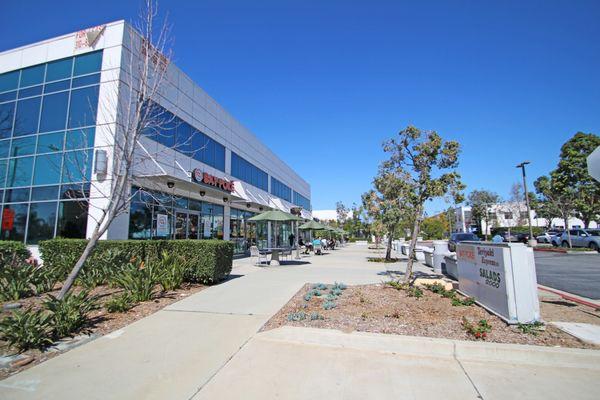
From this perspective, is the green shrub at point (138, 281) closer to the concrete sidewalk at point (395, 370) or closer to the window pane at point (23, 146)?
the concrete sidewalk at point (395, 370)

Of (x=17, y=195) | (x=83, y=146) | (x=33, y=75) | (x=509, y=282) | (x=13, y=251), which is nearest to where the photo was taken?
(x=509, y=282)

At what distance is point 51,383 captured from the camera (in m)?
3.56

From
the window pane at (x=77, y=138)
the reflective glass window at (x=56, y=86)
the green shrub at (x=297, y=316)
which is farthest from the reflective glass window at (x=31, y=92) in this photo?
the green shrub at (x=297, y=316)

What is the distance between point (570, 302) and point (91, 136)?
1674cm

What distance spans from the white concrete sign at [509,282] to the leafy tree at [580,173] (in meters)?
33.5

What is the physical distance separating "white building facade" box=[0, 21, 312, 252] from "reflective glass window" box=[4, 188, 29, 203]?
5 cm

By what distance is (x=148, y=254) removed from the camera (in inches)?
379

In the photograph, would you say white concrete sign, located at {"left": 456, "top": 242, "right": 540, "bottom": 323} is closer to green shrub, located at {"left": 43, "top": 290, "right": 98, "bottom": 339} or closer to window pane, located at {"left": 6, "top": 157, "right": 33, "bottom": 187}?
green shrub, located at {"left": 43, "top": 290, "right": 98, "bottom": 339}

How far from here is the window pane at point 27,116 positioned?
14781mm

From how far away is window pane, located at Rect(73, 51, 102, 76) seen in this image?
13.8m

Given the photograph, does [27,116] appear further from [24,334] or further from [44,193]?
[24,334]

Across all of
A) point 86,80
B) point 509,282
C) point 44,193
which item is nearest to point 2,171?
point 44,193

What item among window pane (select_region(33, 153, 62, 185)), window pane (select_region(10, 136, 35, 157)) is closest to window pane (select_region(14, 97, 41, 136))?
window pane (select_region(10, 136, 35, 157))

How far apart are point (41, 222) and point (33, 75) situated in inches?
297
